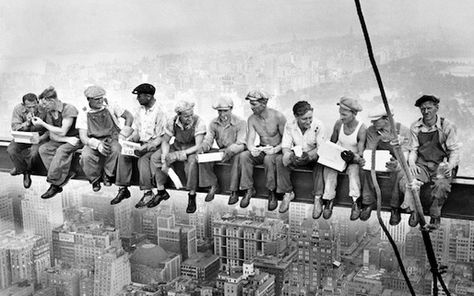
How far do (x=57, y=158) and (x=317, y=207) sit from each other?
2597mm

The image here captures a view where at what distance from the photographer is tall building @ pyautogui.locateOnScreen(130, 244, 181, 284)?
279 inches

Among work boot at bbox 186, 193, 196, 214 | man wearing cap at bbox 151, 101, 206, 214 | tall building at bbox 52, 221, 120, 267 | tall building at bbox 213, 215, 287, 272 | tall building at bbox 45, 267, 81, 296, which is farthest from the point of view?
tall building at bbox 45, 267, 81, 296

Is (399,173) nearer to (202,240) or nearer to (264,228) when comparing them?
(264,228)

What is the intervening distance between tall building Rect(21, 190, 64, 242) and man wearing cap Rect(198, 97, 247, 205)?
11.7ft

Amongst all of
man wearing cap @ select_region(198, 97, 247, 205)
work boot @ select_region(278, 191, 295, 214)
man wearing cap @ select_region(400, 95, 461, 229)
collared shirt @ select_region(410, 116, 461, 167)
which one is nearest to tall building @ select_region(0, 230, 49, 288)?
man wearing cap @ select_region(198, 97, 247, 205)

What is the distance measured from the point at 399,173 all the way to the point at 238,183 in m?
1.33

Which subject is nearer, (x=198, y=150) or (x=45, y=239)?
(x=198, y=150)

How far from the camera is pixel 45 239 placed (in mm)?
8008

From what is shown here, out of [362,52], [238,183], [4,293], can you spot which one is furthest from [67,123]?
[4,293]

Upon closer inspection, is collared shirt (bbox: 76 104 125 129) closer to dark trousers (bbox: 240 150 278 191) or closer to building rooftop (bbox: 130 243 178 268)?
dark trousers (bbox: 240 150 278 191)

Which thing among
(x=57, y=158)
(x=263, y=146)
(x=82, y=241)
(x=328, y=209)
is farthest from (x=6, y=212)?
(x=328, y=209)

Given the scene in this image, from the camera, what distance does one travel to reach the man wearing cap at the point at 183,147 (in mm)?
4965

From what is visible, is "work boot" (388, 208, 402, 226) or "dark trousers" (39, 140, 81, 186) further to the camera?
"dark trousers" (39, 140, 81, 186)

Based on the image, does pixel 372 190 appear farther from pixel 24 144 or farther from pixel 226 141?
pixel 24 144
